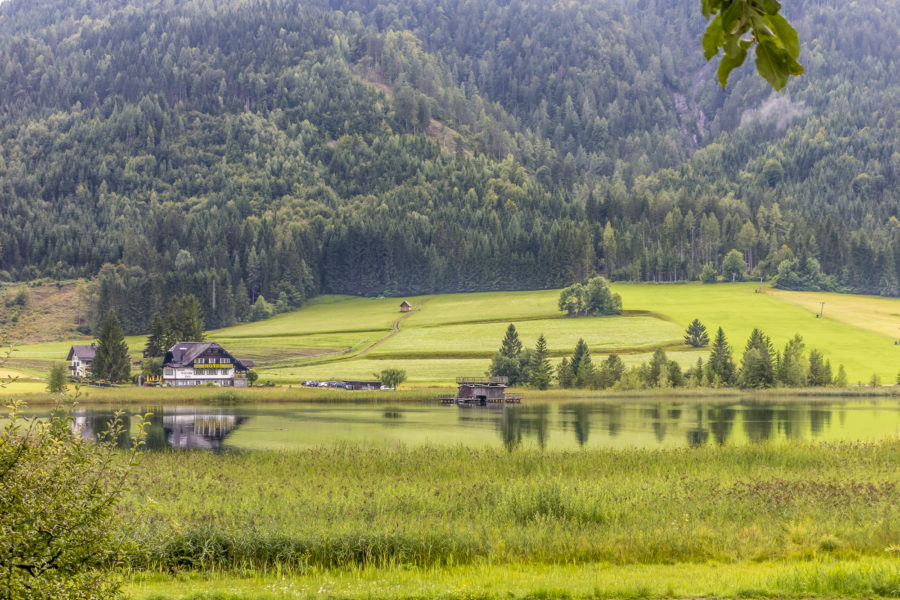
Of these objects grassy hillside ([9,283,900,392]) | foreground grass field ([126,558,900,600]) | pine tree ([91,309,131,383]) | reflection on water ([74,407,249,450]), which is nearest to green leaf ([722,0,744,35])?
foreground grass field ([126,558,900,600])

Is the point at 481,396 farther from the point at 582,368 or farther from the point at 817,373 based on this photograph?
the point at 817,373

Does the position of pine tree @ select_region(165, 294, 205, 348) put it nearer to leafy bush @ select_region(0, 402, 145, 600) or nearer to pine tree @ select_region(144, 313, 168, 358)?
pine tree @ select_region(144, 313, 168, 358)

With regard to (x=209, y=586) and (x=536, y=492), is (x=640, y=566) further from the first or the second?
(x=209, y=586)

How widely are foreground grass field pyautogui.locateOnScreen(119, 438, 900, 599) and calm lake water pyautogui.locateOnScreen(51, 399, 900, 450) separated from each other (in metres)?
19.1

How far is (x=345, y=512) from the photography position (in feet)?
90.4

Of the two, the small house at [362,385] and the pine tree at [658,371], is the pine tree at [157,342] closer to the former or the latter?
the small house at [362,385]

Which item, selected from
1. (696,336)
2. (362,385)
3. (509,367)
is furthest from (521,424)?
(696,336)

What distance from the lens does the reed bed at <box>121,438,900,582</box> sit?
22.5 meters

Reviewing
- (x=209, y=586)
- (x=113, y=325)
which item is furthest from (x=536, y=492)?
(x=113, y=325)

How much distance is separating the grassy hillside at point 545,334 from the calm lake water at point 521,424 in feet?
117

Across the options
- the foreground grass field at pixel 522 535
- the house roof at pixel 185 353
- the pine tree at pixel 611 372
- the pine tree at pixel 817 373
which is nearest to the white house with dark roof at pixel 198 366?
the house roof at pixel 185 353

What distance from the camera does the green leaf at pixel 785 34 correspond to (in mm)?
4914

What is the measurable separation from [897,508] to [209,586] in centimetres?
2027

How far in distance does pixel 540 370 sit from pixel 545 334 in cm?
3741
